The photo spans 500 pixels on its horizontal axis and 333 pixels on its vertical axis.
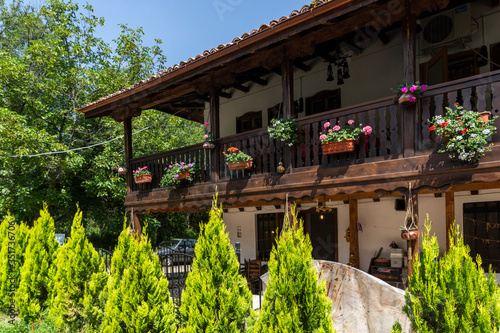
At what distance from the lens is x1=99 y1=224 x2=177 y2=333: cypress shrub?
14.4ft

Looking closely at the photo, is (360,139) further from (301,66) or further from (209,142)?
(301,66)

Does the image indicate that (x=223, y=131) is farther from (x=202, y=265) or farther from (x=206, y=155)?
(x=202, y=265)

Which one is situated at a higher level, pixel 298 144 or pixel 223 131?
pixel 223 131

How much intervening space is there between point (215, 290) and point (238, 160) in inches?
149

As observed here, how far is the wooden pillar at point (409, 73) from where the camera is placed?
538 cm

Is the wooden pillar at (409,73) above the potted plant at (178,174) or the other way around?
above

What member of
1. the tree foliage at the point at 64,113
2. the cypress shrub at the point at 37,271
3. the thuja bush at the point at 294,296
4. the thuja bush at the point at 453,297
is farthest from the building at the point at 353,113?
the tree foliage at the point at 64,113

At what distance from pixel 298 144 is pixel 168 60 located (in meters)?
14.4

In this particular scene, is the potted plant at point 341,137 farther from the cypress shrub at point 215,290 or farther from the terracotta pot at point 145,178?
the terracotta pot at point 145,178

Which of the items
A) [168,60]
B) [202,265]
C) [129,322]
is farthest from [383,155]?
[168,60]

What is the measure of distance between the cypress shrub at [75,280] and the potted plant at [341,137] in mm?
4327

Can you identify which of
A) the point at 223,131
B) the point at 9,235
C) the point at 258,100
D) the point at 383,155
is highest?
the point at 258,100

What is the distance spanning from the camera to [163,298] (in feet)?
15.2

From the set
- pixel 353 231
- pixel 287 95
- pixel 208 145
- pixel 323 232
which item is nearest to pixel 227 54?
pixel 287 95
